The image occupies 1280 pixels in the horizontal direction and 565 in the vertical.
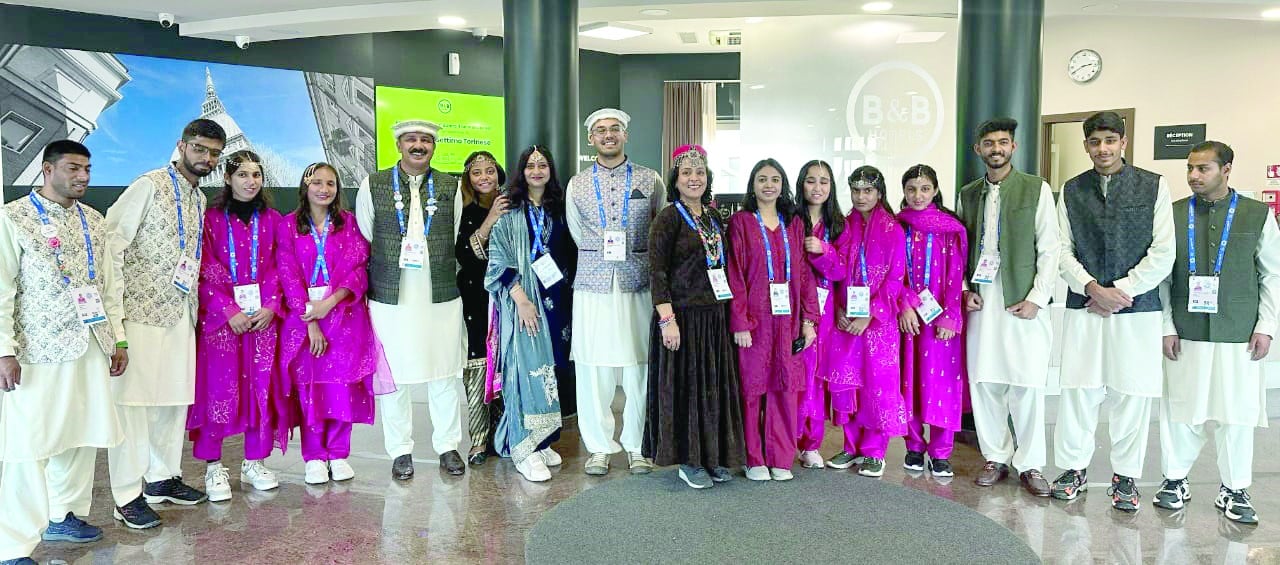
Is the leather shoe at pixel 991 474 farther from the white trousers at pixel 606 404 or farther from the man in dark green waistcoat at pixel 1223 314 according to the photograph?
the white trousers at pixel 606 404

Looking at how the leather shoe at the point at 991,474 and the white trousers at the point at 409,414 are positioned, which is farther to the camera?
the white trousers at the point at 409,414

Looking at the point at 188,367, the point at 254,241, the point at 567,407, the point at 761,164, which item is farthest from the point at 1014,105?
the point at 188,367

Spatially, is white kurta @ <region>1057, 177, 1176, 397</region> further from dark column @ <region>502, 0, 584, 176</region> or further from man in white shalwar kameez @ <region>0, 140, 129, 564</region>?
man in white shalwar kameez @ <region>0, 140, 129, 564</region>

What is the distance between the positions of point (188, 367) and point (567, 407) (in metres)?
1.77

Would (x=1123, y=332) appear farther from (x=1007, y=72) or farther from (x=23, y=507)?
(x=23, y=507)

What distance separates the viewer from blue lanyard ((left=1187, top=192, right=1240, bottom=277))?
3.38 meters

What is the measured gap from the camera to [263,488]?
3.87 meters

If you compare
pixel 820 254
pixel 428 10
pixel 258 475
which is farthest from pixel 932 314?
pixel 428 10

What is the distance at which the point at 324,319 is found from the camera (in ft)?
12.6

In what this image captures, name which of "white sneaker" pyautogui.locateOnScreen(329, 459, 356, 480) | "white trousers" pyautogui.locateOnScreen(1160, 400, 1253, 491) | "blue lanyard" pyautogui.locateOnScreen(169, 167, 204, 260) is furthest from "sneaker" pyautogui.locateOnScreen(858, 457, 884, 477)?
"blue lanyard" pyautogui.locateOnScreen(169, 167, 204, 260)

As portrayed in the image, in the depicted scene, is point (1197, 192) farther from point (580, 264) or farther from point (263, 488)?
point (263, 488)

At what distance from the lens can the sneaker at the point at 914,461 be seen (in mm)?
4109

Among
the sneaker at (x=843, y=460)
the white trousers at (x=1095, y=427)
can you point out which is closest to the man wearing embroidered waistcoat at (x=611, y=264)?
the sneaker at (x=843, y=460)

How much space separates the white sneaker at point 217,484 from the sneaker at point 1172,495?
3970mm
